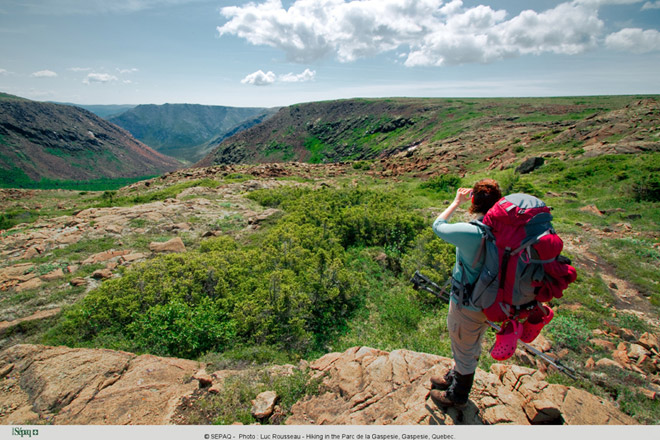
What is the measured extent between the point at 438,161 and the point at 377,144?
45.8m

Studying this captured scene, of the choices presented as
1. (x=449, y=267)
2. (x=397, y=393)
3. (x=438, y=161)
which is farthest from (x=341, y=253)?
(x=438, y=161)

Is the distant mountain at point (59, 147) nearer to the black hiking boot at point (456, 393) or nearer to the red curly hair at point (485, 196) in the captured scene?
the black hiking boot at point (456, 393)

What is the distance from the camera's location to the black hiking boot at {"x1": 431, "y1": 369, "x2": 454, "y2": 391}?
3323 millimetres

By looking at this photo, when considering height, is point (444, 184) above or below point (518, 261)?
below

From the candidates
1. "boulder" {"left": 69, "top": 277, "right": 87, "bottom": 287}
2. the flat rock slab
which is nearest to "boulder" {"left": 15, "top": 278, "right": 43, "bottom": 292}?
"boulder" {"left": 69, "top": 277, "right": 87, "bottom": 287}

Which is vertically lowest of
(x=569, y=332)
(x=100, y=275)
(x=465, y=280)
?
(x=569, y=332)

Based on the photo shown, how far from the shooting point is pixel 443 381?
3.33m

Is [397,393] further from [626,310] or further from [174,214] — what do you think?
[174,214]

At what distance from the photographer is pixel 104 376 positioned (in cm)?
399

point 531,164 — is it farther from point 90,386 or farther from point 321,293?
point 90,386

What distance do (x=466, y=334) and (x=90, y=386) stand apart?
16.3 feet

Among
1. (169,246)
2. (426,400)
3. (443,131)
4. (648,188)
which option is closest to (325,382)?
(426,400)
